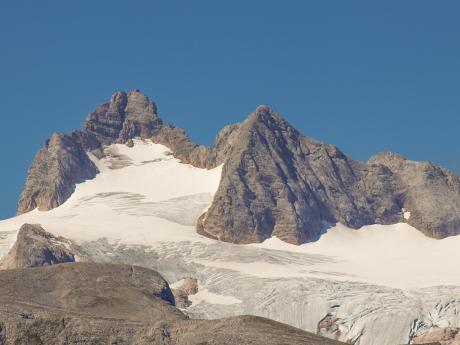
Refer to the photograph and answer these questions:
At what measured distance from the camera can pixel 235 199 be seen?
191 m

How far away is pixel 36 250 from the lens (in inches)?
6275

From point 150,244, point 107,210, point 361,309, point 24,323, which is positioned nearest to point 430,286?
point 361,309

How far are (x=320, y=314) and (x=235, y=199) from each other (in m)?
48.0

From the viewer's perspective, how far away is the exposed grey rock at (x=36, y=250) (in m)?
158

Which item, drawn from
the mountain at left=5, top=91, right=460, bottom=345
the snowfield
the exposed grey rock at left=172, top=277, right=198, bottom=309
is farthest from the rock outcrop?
the exposed grey rock at left=172, top=277, right=198, bottom=309

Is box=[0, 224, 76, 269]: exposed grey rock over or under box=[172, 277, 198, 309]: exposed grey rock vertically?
over

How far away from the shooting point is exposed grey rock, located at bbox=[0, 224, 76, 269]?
518ft

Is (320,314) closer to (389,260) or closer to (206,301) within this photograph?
(206,301)

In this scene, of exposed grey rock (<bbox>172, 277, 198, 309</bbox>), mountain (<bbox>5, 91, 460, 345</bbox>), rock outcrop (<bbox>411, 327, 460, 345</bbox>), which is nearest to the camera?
rock outcrop (<bbox>411, 327, 460, 345</bbox>)

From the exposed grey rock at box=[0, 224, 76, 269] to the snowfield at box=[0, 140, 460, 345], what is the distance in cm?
318

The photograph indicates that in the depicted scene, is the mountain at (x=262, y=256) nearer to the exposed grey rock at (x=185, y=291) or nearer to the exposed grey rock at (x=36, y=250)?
the exposed grey rock at (x=36, y=250)

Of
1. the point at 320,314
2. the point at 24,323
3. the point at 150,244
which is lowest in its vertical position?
the point at 24,323

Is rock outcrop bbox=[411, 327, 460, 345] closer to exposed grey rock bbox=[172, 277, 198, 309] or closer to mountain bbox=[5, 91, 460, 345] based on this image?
mountain bbox=[5, 91, 460, 345]

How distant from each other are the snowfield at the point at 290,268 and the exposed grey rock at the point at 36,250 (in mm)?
3183
